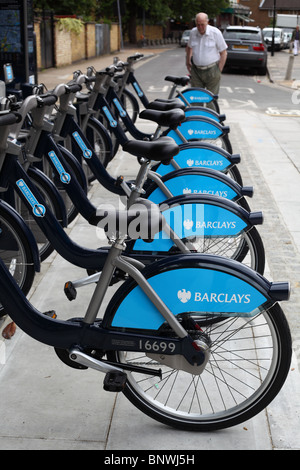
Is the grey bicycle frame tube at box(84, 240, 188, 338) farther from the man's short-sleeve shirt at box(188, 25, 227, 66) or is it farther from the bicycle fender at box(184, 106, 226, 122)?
the man's short-sleeve shirt at box(188, 25, 227, 66)

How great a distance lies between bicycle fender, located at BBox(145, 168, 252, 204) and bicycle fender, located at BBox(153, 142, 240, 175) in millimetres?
718

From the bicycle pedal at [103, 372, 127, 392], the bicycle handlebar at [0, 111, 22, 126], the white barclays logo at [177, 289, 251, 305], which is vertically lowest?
the bicycle pedal at [103, 372, 127, 392]

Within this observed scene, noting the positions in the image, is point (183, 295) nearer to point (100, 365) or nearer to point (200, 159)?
point (100, 365)

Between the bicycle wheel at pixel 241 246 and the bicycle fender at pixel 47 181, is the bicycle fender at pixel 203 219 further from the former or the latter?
the bicycle fender at pixel 47 181

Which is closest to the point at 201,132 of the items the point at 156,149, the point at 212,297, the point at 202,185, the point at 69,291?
the point at 202,185

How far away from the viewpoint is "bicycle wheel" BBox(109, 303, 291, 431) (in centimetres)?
289

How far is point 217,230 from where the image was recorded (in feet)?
12.6

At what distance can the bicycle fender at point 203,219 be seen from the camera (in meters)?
3.82

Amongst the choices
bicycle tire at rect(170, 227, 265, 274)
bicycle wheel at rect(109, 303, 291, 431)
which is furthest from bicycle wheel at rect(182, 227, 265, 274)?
bicycle wheel at rect(109, 303, 291, 431)

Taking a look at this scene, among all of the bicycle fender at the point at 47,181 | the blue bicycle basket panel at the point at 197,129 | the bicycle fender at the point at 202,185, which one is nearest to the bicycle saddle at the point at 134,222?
the bicycle fender at the point at 202,185

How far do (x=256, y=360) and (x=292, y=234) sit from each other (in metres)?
2.49

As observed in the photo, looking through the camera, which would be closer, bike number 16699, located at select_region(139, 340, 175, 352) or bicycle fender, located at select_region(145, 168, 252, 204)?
bike number 16699, located at select_region(139, 340, 175, 352)

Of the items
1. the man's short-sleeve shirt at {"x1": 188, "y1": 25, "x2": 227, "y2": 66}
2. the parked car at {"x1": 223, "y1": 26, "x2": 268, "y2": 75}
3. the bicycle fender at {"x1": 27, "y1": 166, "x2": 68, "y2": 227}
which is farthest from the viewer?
the parked car at {"x1": 223, "y1": 26, "x2": 268, "y2": 75}

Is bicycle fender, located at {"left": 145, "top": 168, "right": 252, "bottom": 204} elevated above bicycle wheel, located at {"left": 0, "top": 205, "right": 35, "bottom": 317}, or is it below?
above
